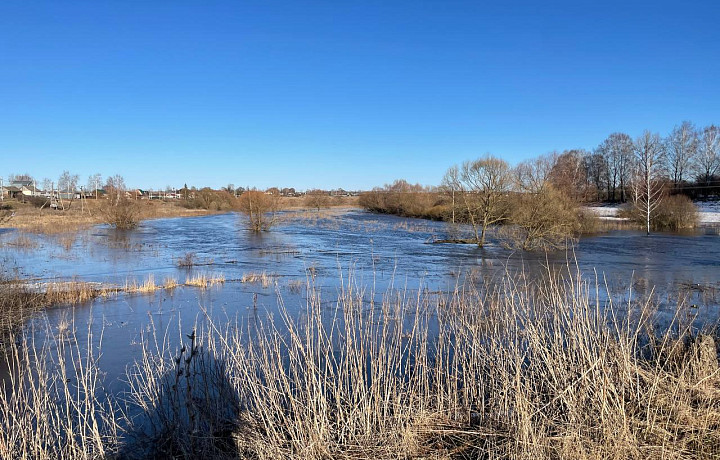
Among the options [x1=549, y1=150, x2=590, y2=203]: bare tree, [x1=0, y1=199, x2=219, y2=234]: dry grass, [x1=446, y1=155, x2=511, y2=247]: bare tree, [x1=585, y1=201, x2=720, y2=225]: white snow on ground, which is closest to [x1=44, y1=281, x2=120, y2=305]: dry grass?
[x1=0, y1=199, x2=219, y2=234]: dry grass

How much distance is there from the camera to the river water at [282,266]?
10.1 metres

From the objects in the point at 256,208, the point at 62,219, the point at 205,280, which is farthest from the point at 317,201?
the point at 205,280

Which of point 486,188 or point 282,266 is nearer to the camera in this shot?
point 282,266

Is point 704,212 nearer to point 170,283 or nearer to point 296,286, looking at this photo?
point 296,286

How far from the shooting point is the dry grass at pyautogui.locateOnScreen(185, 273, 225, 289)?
13.9 metres

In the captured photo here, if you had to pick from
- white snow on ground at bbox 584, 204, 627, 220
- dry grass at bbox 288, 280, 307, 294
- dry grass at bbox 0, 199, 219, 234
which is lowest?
dry grass at bbox 288, 280, 307, 294

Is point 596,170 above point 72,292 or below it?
above

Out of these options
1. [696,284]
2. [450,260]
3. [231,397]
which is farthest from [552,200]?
[231,397]

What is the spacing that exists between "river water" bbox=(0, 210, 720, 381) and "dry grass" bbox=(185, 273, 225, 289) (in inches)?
15.1

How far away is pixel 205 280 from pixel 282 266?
4358 mm

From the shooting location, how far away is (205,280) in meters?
14.2

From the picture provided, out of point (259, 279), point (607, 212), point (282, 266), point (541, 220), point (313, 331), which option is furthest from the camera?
point (607, 212)

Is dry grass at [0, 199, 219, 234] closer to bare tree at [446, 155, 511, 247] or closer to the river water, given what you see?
the river water

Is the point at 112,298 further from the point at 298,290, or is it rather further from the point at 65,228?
the point at 65,228
